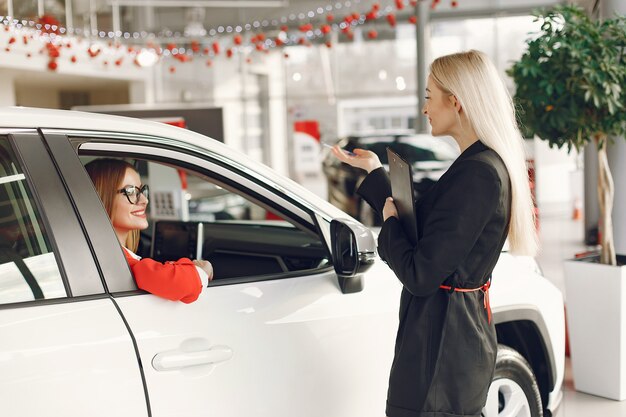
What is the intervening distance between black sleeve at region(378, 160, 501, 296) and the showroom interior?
8764 millimetres

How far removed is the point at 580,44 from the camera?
4.02m

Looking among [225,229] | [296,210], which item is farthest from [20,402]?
[225,229]

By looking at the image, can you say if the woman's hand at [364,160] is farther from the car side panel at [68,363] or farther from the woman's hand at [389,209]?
the car side panel at [68,363]

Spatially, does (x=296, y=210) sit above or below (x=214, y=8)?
below

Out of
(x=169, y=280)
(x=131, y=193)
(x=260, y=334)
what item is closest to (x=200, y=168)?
(x=131, y=193)

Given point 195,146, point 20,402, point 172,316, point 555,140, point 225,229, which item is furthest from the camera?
point 555,140

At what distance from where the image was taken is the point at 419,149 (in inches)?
451

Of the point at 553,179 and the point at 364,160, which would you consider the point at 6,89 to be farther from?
the point at 364,160

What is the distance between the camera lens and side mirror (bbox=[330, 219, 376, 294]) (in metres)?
2.17

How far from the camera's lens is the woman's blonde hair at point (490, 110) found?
202cm

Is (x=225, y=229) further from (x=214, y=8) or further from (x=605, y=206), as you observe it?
(x=214, y=8)

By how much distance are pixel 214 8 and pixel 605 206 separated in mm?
10877

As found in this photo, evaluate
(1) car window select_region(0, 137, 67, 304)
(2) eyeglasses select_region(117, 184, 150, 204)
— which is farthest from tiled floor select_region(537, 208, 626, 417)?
(1) car window select_region(0, 137, 67, 304)

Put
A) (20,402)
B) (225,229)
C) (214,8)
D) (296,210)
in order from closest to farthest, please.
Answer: (20,402) → (296,210) → (225,229) → (214,8)
